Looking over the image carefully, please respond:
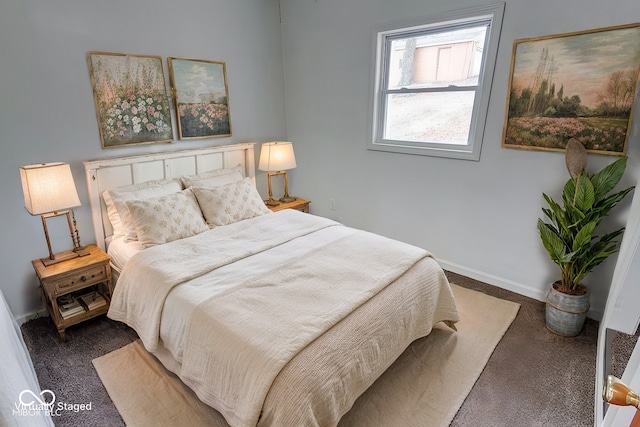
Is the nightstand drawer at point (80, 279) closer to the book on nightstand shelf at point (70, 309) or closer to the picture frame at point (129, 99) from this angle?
the book on nightstand shelf at point (70, 309)

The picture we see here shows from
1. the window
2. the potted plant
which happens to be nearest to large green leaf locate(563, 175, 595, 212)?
the potted plant

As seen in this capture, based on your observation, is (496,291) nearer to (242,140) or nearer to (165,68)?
(242,140)

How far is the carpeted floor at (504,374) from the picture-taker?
5.74ft

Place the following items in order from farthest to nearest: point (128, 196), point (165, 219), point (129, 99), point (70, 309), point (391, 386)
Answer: point (129, 99) < point (128, 196) < point (165, 219) < point (70, 309) < point (391, 386)

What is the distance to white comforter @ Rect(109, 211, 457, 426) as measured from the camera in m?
1.46

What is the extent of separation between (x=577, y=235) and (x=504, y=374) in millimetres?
974

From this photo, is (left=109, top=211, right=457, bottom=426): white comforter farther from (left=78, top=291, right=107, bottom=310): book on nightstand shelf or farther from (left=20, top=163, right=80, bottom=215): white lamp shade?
(left=20, top=163, right=80, bottom=215): white lamp shade

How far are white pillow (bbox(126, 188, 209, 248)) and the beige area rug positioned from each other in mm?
722

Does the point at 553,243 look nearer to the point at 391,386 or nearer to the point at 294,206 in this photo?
the point at 391,386

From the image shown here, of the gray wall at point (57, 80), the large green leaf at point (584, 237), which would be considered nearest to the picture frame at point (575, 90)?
the large green leaf at point (584, 237)

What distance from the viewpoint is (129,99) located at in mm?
2756
